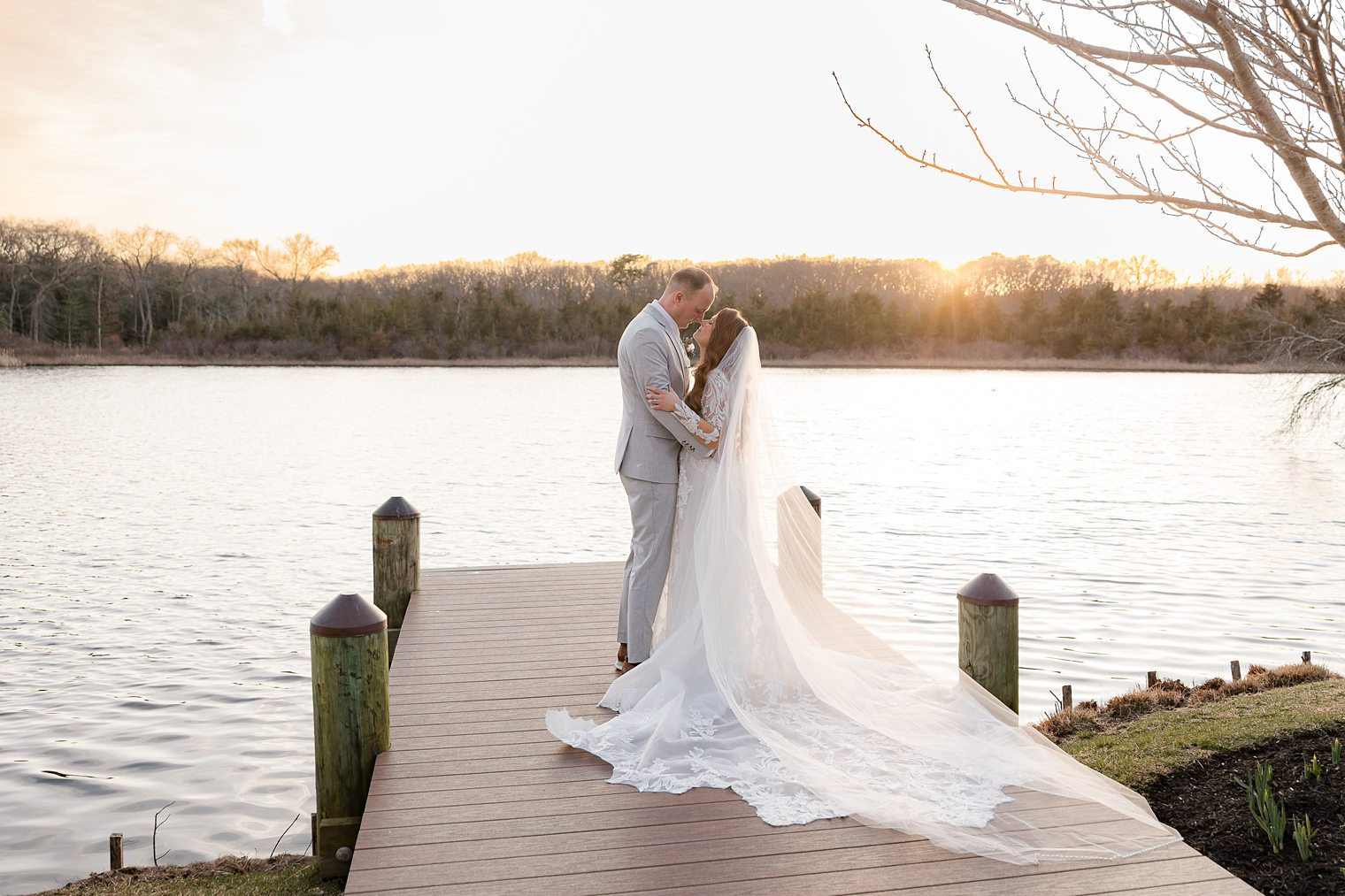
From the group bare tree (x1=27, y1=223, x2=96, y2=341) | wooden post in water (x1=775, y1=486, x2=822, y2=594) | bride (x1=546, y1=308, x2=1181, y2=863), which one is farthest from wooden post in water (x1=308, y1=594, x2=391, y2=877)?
bare tree (x1=27, y1=223, x2=96, y2=341)

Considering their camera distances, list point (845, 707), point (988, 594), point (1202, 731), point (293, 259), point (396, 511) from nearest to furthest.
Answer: point (845, 707)
point (988, 594)
point (1202, 731)
point (396, 511)
point (293, 259)

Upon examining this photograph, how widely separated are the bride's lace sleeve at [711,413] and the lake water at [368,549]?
1003 millimetres

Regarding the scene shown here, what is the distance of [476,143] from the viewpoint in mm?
36719

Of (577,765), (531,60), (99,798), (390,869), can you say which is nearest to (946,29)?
(577,765)

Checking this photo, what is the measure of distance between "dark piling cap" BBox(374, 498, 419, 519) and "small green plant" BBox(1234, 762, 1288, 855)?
197 inches

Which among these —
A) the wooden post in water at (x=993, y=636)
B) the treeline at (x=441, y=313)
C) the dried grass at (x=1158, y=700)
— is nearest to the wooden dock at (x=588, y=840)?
the wooden post in water at (x=993, y=636)

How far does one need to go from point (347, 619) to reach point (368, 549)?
956 cm

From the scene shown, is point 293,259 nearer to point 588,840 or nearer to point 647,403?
point 647,403

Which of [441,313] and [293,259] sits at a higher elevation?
[293,259]

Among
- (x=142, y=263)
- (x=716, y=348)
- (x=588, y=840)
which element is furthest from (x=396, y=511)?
(x=142, y=263)

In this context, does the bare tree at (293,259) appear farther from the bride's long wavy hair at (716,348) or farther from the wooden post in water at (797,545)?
the wooden post in water at (797,545)

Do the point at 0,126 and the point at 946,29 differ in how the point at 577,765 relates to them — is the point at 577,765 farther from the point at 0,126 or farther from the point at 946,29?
the point at 0,126

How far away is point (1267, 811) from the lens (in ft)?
11.5

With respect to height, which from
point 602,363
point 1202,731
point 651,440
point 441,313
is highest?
point 441,313
